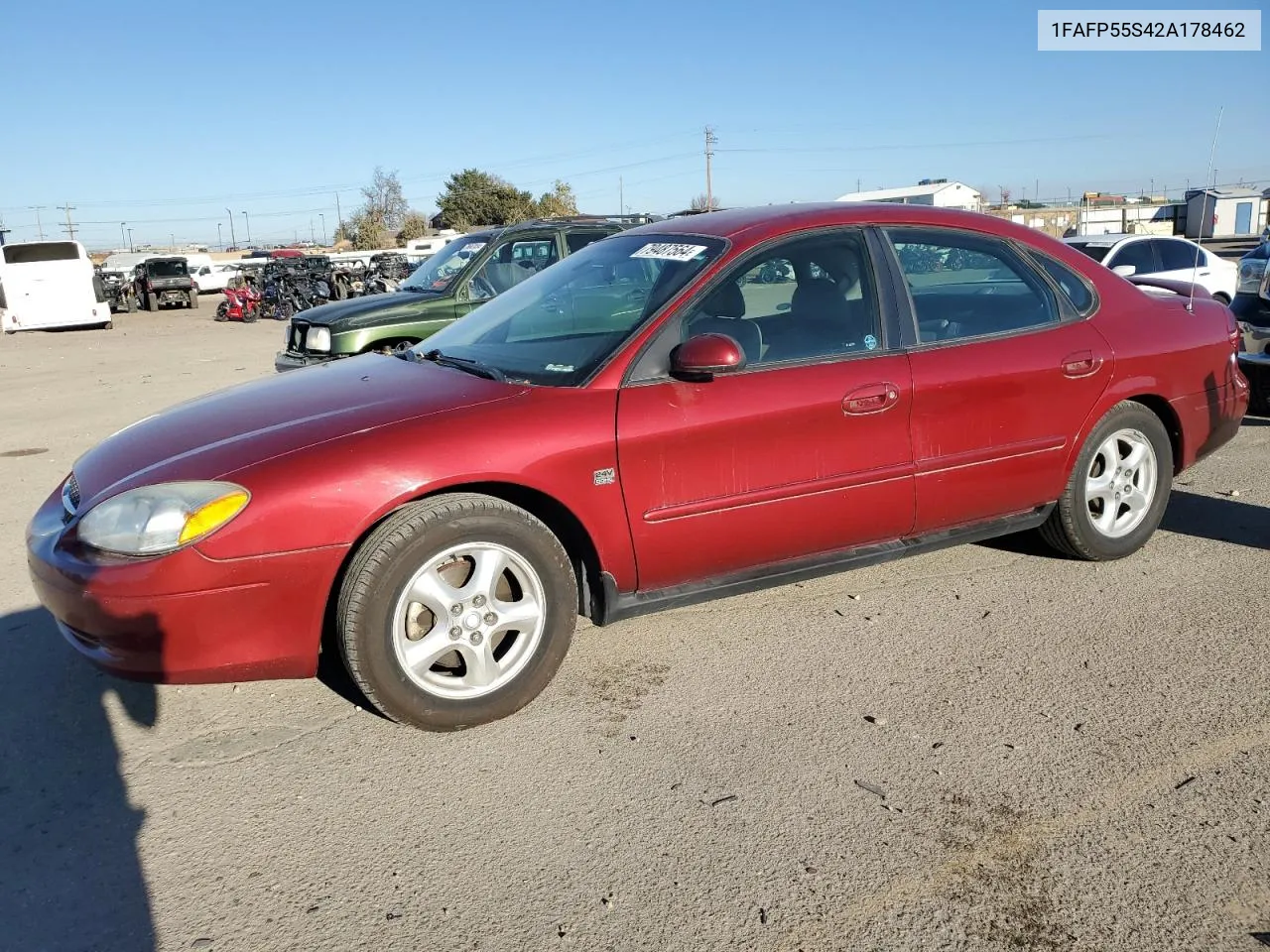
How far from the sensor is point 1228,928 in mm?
2357

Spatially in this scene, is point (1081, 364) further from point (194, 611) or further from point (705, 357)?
point (194, 611)

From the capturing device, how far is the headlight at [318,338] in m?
8.62

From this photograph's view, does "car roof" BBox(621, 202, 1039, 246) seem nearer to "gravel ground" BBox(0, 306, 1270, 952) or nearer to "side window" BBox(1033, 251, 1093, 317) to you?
"side window" BBox(1033, 251, 1093, 317)

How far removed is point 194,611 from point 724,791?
167 cm

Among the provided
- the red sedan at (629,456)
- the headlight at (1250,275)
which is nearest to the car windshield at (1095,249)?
the headlight at (1250,275)

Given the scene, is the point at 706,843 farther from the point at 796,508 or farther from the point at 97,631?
the point at 97,631

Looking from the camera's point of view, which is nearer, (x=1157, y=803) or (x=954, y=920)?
(x=954, y=920)

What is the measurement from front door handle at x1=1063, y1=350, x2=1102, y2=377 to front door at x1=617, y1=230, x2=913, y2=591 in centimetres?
88

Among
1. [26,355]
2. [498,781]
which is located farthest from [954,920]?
[26,355]

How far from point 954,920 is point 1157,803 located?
848 mm

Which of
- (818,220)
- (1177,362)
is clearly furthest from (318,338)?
(1177,362)

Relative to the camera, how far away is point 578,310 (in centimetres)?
415

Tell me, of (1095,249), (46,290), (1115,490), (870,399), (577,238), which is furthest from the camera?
(46,290)

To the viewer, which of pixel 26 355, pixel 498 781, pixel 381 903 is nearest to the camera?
pixel 381 903
